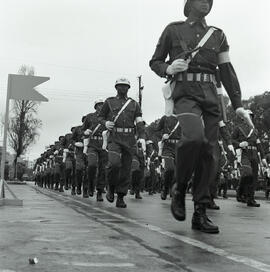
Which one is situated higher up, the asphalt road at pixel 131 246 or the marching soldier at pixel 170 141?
the marching soldier at pixel 170 141

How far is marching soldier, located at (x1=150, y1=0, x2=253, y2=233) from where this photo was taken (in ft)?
17.0

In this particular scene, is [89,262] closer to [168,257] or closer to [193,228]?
[168,257]

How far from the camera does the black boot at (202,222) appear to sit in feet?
16.7

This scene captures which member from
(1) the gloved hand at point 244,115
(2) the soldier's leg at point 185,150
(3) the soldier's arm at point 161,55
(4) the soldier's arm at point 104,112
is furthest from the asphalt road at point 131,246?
(4) the soldier's arm at point 104,112

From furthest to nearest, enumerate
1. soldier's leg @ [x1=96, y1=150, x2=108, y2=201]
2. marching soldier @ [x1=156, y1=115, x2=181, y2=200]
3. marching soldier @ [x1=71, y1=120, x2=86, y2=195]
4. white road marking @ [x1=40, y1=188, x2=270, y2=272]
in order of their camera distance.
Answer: marching soldier @ [x1=71, y1=120, x2=86, y2=195] < marching soldier @ [x1=156, y1=115, x2=181, y2=200] < soldier's leg @ [x1=96, y1=150, x2=108, y2=201] < white road marking @ [x1=40, y1=188, x2=270, y2=272]

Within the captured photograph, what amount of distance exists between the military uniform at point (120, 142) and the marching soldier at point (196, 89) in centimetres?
411

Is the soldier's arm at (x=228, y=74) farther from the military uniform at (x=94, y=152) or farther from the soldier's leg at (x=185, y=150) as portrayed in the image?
the military uniform at (x=94, y=152)

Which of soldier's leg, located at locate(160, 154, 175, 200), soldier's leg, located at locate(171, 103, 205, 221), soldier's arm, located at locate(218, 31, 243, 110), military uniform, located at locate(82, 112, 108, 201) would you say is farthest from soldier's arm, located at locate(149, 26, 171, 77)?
soldier's leg, located at locate(160, 154, 175, 200)

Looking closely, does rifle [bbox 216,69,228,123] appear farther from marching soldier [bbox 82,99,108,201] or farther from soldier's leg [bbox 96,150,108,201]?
marching soldier [bbox 82,99,108,201]

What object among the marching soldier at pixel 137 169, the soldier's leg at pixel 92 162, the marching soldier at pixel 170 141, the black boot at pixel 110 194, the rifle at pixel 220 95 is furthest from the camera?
the marching soldier at pixel 137 169

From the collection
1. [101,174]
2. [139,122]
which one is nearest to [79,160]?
[101,174]

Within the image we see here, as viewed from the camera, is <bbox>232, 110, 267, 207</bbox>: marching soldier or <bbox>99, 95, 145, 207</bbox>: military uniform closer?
<bbox>99, 95, 145, 207</bbox>: military uniform

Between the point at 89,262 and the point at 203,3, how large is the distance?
10.0ft

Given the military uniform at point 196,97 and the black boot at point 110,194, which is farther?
the black boot at point 110,194
